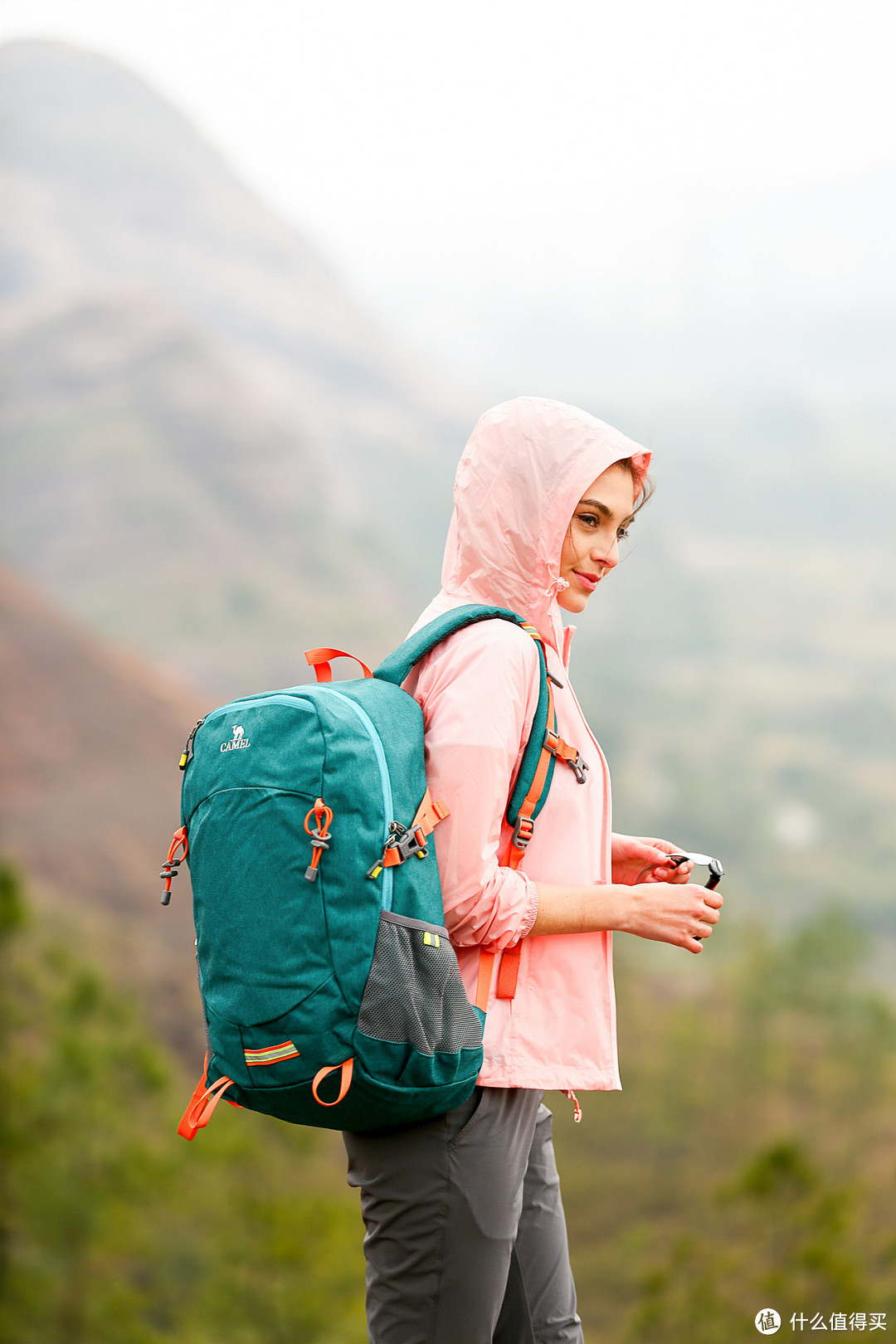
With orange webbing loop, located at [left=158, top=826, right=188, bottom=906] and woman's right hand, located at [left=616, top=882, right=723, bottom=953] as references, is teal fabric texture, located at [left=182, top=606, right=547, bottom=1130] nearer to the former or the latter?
orange webbing loop, located at [left=158, top=826, right=188, bottom=906]

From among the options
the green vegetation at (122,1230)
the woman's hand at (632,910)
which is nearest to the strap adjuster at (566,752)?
the woman's hand at (632,910)

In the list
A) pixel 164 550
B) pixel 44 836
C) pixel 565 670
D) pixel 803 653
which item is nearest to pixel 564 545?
pixel 565 670

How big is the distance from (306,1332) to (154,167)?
6154cm

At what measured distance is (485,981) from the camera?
1048mm

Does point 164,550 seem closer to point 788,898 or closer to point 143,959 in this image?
point 143,959

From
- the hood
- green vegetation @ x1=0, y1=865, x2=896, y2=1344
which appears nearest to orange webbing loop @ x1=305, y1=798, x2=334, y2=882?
the hood

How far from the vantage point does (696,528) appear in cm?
5912

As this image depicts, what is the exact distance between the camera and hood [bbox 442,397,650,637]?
1.13 meters

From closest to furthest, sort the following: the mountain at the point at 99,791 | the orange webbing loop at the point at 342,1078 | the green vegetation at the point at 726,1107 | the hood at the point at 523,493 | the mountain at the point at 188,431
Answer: the orange webbing loop at the point at 342,1078
the hood at the point at 523,493
the mountain at the point at 99,791
the green vegetation at the point at 726,1107
the mountain at the point at 188,431

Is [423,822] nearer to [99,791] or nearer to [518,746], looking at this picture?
[518,746]

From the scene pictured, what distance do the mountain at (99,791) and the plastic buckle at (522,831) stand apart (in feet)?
46.7

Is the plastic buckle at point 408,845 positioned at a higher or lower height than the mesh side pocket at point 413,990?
higher

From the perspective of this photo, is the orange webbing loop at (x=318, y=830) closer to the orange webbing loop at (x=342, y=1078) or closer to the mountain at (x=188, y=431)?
the orange webbing loop at (x=342, y=1078)

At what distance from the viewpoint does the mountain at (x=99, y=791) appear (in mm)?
15414
